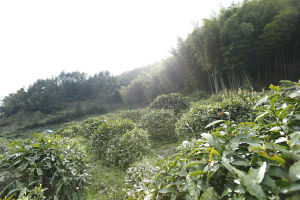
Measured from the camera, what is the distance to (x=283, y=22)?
8562mm

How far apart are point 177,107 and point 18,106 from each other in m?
46.2

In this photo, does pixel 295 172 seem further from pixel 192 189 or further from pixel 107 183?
pixel 107 183

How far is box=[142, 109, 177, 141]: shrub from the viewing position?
5.01m

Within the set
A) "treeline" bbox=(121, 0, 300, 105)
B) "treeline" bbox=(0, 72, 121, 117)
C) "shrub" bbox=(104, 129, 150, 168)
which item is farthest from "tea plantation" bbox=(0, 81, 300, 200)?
"treeline" bbox=(0, 72, 121, 117)

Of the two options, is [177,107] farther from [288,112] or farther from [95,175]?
[288,112]

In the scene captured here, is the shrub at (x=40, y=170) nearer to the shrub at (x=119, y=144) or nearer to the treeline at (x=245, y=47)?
the shrub at (x=119, y=144)

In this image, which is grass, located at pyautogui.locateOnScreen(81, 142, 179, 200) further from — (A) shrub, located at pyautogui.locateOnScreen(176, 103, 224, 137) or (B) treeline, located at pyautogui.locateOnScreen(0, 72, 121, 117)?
(B) treeline, located at pyautogui.locateOnScreen(0, 72, 121, 117)

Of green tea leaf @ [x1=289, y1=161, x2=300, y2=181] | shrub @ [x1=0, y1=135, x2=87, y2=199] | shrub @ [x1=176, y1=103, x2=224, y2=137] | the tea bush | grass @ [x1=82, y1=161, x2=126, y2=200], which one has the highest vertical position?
green tea leaf @ [x1=289, y1=161, x2=300, y2=181]

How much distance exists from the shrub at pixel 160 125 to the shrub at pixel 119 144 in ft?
5.23

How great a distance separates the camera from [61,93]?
4288 cm

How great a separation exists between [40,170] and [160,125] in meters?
3.82

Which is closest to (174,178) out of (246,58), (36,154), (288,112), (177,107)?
(288,112)

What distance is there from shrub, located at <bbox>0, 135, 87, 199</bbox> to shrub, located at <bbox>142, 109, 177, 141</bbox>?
10.9 ft

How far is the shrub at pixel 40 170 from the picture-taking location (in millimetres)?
1564
